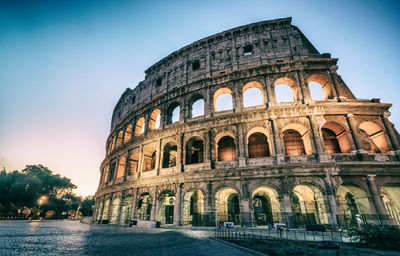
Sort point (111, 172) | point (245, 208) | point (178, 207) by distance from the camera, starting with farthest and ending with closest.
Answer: point (111, 172) < point (178, 207) < point (245, 208)

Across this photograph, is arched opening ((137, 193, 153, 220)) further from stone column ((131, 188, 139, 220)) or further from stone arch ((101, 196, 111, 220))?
stone arch ((101, 196, 111, 220))

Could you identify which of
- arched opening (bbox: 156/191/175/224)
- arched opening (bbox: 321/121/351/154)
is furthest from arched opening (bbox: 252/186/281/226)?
arched opening (bbox: 156/191/175/224)

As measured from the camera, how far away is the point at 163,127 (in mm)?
17859

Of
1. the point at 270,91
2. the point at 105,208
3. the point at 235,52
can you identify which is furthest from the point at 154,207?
the point at 235,52

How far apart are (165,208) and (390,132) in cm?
1907

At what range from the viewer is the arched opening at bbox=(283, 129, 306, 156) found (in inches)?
584

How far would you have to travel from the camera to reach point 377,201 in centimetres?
1151

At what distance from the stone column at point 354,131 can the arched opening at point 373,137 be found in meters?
1.01

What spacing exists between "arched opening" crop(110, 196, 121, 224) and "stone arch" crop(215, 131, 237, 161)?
37.3 feet

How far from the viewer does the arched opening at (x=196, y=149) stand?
16.3 m

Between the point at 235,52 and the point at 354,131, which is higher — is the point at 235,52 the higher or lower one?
the higher one

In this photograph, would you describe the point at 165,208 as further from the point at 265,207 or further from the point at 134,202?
the point at 265,207

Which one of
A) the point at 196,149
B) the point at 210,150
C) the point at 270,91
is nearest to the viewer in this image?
the point at 210,150

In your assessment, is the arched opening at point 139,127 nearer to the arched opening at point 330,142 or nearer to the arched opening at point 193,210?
the arched opening at point 193,210
